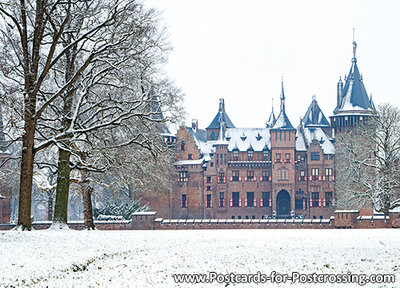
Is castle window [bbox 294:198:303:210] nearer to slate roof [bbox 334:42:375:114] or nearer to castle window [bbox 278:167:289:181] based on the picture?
castle window [bbox 278:167:289:181]

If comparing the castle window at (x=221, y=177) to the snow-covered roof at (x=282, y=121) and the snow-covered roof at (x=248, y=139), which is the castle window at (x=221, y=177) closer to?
the snow-covered roof at (x=248, y=139)

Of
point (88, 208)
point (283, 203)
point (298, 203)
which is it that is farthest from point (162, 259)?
point (283, 203)

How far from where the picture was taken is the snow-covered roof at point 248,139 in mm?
76938

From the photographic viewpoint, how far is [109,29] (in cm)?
2194

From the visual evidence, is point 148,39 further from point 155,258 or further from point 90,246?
point 155,258

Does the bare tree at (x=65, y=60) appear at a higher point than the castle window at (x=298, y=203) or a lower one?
higher

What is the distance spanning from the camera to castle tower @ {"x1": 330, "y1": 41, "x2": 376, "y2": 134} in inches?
2916

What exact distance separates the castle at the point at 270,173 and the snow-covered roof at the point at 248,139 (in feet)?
0.72

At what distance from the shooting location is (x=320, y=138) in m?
76.3

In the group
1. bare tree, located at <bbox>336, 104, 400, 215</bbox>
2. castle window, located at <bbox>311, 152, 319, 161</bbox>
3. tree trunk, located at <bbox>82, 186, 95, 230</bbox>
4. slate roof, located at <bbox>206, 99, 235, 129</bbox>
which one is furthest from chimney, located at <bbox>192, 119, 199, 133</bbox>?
tree trunk, located at <bbox>82, 186, 95, 230</bbox>

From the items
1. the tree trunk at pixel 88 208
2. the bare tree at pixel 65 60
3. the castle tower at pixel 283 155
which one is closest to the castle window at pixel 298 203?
the castle tower at pixel 283 155

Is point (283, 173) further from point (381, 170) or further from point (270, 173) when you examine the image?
point (381, 170)

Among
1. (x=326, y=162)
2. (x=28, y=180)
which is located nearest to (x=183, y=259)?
(x=28, y=180)

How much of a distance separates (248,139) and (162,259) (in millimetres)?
64062
